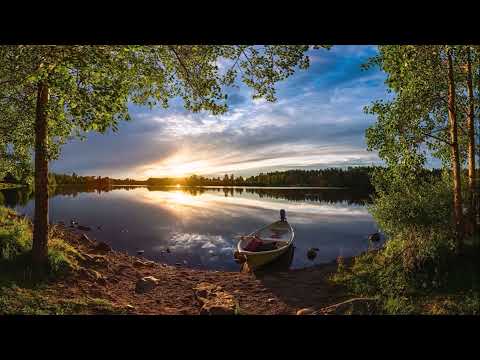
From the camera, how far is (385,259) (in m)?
9.48

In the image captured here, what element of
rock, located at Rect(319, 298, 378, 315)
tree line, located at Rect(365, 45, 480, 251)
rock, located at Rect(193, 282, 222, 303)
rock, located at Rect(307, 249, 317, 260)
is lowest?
rock, located at Rect(307, 249, 317, 260)

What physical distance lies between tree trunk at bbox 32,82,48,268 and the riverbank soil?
36.8 inches

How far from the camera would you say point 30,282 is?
25.7 feet

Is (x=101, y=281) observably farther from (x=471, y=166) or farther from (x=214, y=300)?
(x=471, y=166)

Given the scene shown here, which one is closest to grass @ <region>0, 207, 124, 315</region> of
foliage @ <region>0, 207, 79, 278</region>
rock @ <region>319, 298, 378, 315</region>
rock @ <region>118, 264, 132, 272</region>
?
foliage @ <region>0, 207, 79, 278</region>

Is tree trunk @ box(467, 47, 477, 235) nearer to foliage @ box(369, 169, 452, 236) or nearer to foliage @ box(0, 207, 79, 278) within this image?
foliage @ box(369, 169, 452, 236)

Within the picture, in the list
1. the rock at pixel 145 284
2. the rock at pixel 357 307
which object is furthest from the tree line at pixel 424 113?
the rock at pixel 145 284

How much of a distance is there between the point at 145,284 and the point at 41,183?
4508mm

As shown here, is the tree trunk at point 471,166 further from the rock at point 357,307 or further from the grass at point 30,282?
the grass at point 30,282

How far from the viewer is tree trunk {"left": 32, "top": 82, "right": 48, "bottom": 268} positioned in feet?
28.3
